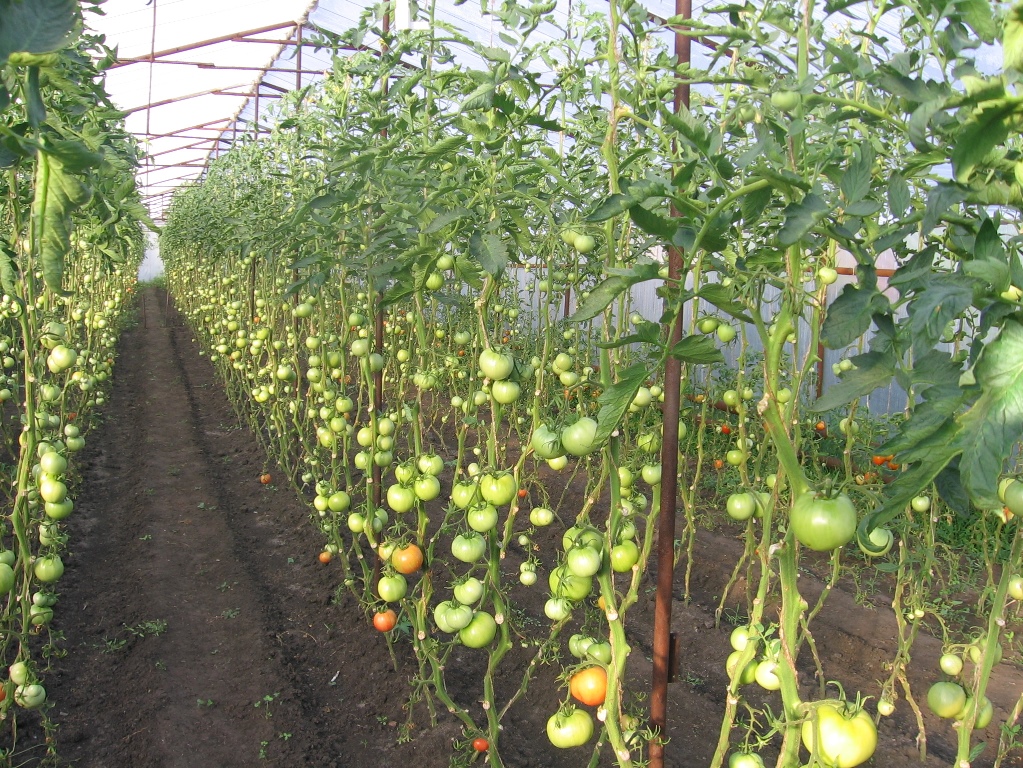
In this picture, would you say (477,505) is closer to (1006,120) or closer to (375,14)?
(1006,120)

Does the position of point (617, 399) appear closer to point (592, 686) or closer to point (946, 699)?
point (592, 686)

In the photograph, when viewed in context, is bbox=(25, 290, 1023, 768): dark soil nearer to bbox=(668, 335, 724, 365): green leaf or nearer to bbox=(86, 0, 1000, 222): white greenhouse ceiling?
bbox=(668, 335, 724, 365): green leaf

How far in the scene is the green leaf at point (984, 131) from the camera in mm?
645

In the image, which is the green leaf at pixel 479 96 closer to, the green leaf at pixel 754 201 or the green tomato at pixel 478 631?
the green leaf at pixel 754 201

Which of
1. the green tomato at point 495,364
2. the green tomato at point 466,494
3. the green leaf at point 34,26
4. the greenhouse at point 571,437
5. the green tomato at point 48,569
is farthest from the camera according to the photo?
the green tomato at point 48,569

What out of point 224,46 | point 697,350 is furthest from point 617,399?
point 224,46

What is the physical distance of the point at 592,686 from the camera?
147 centimetres

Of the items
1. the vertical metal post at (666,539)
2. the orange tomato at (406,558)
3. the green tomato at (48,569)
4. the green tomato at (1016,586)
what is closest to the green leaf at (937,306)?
the vertical metal post at (666,539)

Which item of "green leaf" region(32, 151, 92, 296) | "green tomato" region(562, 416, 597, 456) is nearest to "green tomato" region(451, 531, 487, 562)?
"green tomato" region(562, 416, 597, 456)

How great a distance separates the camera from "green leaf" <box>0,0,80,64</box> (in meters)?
0.73

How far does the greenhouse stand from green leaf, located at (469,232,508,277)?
11 millimetres

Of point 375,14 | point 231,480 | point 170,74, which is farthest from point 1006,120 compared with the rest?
point 170,74

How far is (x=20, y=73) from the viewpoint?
5.30 feet

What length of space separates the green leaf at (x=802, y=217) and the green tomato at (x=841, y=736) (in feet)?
2.26
